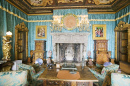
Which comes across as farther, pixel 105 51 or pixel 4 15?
pixel 105 51

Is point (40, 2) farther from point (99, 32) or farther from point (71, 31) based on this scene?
point (99, 32)

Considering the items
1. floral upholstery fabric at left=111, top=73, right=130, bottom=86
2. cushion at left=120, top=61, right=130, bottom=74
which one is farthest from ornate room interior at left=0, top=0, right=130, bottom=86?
floral upholstery fabric at left=111, top=73, right=130, bottom=86

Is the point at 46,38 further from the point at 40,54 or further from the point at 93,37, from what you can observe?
the point at 93,37

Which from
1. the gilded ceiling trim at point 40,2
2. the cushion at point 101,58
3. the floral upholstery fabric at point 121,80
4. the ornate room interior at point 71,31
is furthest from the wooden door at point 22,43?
the floral upholstery fabric at point 121,80

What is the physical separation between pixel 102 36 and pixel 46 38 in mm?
4831

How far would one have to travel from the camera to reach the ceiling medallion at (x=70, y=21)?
602cm

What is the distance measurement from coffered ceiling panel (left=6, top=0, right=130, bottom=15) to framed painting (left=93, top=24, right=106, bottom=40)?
1.29m

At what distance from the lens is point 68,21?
603 cm

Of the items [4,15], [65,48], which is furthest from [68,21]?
[4,15]

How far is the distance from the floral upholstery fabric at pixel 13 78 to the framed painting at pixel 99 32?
589 centimetres

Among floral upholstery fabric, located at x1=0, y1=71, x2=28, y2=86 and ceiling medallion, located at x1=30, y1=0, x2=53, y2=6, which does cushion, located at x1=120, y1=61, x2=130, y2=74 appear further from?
ceiling medallion, located at x1=30, y1=0, x2=53, y2=6

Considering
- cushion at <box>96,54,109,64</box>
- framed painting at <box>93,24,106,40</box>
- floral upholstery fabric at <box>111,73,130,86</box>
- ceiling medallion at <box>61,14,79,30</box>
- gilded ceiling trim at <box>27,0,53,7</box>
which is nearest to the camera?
floral upholstery fabric at <box>111,73,130,86</box>

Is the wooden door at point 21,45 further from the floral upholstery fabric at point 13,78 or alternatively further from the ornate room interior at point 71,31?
the floral upholstery fabric at point 13,78

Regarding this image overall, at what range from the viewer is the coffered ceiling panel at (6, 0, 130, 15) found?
17.1ft
